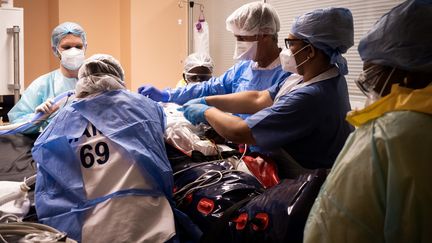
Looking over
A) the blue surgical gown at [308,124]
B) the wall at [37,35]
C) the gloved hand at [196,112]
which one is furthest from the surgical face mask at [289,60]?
the wall at [37,35]

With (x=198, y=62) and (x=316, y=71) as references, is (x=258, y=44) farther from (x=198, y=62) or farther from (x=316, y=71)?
(x=198, y=62)

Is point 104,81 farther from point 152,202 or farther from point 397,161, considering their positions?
point 397,161

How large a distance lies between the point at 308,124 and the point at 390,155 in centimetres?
76

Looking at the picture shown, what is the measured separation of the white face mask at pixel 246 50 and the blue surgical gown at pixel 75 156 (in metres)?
0.87

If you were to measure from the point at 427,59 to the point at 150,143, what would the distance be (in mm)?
1012

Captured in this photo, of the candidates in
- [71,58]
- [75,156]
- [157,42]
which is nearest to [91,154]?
[75,156]

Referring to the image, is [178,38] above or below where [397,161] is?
above

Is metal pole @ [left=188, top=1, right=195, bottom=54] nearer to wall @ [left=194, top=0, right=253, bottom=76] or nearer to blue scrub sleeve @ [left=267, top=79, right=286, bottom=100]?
wall @ [left=194, top=0, right=253, bottom=76]

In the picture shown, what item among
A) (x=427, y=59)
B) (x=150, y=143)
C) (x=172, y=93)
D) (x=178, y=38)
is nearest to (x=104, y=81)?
(x=150, y=143)

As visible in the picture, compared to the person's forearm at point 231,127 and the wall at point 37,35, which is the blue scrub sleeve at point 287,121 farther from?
the wall at point 37,35

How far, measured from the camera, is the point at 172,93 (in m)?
2.67

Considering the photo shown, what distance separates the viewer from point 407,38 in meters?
0.93

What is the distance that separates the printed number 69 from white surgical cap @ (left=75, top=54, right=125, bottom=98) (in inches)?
10.3

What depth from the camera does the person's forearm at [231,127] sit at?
163cm
